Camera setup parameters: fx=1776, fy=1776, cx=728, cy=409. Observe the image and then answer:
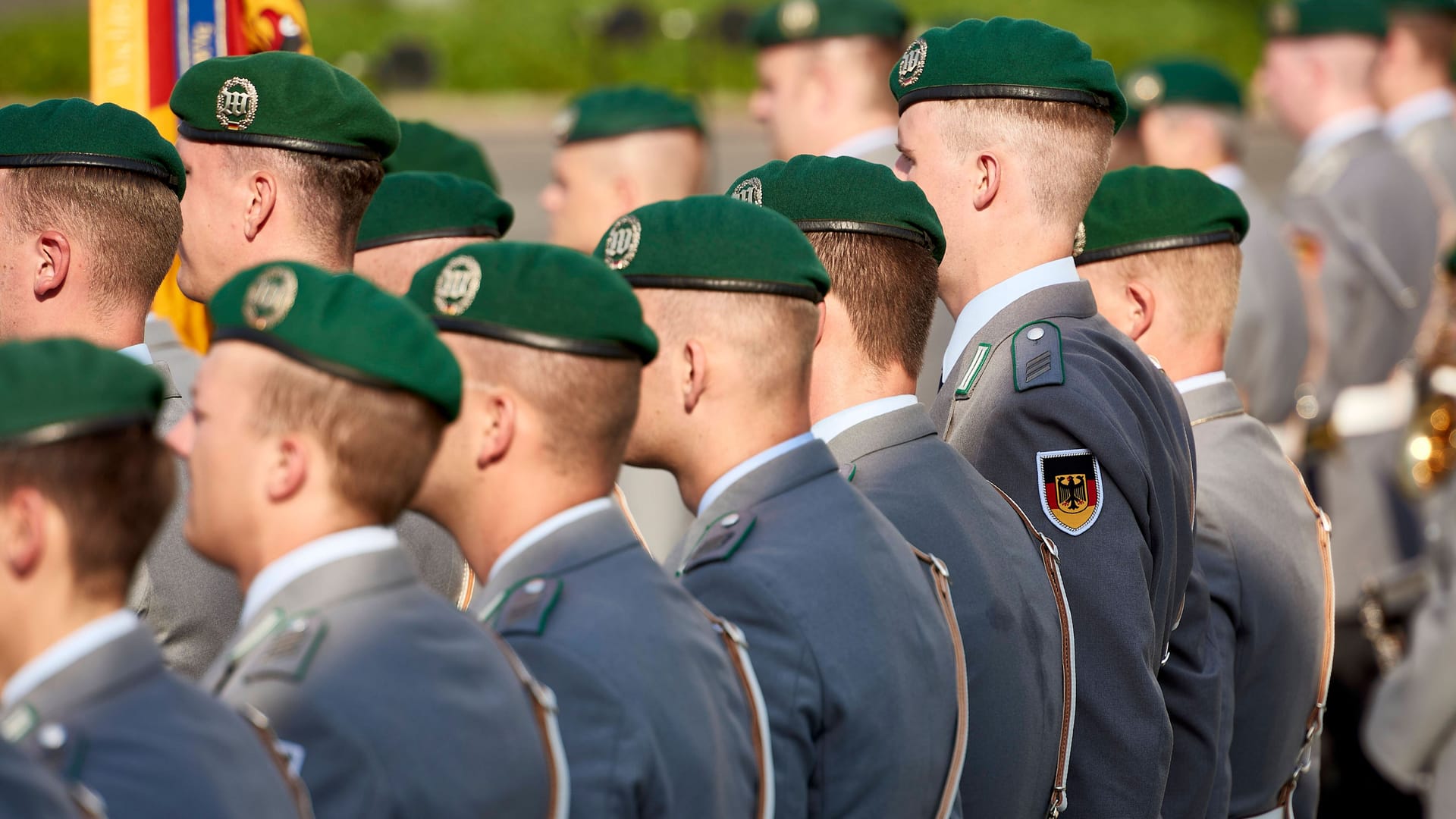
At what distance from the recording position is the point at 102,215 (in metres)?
3.25

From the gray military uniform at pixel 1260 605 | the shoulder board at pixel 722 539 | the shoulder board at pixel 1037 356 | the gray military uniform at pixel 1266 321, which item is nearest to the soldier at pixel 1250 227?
the gray military uniform at pixel 1266 321

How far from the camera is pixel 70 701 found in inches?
71.9

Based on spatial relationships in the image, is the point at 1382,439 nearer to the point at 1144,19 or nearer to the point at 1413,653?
the point at 1413,653

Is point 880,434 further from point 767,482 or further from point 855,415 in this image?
point 767,482

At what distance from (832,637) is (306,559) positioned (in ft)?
2.51

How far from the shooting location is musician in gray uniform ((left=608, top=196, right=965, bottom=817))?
8.14ft

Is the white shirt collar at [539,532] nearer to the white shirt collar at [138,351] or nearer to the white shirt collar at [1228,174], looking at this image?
the white shirt collar at [138,351]

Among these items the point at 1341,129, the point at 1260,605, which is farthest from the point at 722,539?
the point at 1341,129

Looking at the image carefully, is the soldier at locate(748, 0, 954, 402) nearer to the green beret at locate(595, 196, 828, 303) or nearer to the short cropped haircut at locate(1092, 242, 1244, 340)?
the short cropped haircut at locate(1092, 242, 1244, 340)

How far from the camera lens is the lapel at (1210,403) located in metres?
3.99

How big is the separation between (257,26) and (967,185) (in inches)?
79.4

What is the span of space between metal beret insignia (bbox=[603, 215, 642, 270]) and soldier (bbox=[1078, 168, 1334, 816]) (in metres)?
1.52

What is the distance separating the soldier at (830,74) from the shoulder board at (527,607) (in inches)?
140

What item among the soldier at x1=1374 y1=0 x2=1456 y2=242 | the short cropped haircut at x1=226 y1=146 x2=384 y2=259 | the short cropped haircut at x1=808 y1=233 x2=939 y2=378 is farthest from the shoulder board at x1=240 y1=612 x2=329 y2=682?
the soldier at x1=1374 y1=0 x2=1456 y2=242
